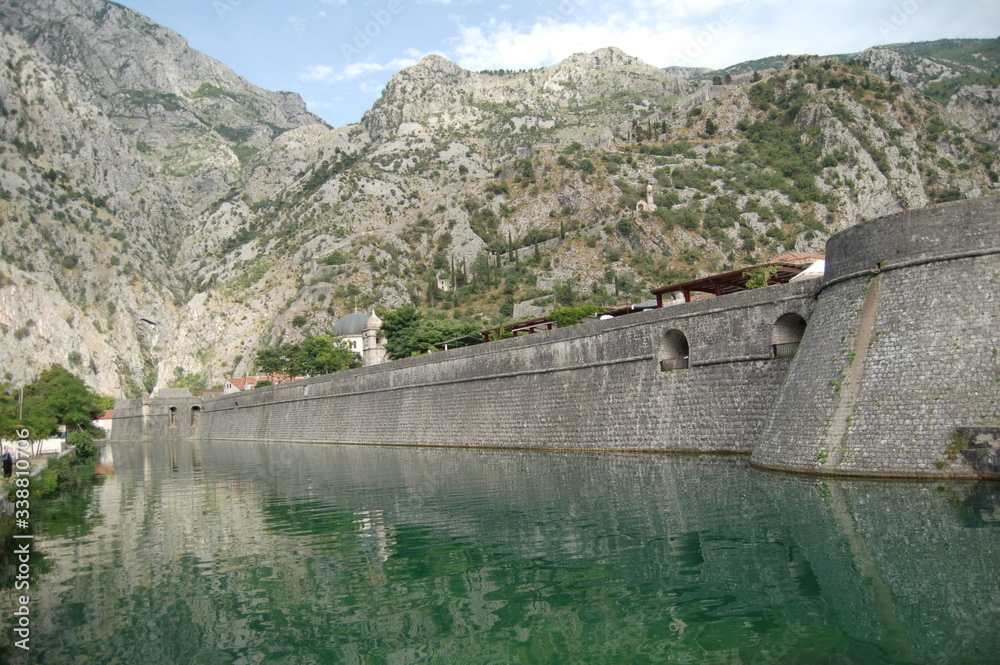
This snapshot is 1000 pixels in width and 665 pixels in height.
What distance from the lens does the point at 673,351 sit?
23.6 m

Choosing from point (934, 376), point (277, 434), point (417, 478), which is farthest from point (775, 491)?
point (277, 434)

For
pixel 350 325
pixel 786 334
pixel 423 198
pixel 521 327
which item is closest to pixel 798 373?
pixel 786 334

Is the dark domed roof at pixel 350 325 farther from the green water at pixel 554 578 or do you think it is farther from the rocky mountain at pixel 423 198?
the green water at pixel 554 578

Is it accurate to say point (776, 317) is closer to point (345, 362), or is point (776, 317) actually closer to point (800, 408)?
point (800, 408)

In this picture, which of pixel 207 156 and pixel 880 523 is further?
pixel 207 156

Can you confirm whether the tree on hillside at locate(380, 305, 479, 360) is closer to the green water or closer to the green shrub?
the green shrub

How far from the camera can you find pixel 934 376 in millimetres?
14078

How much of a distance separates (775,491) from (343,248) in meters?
92.8

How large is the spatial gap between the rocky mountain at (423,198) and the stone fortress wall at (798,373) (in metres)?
49.2

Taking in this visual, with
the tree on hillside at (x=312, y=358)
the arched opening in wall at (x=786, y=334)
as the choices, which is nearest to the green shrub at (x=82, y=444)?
the tree on hillside at (x=312, y=358)

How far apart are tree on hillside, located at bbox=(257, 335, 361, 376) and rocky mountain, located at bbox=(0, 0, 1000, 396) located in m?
12.6

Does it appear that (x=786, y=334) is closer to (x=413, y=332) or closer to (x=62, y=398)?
(x=413, y=332)

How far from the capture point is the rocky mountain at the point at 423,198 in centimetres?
8312

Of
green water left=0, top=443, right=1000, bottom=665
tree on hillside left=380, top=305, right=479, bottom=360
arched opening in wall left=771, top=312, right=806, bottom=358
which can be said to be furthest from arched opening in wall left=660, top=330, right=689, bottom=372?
tree on hillside left=380, top=305, right=479, bottom=360
